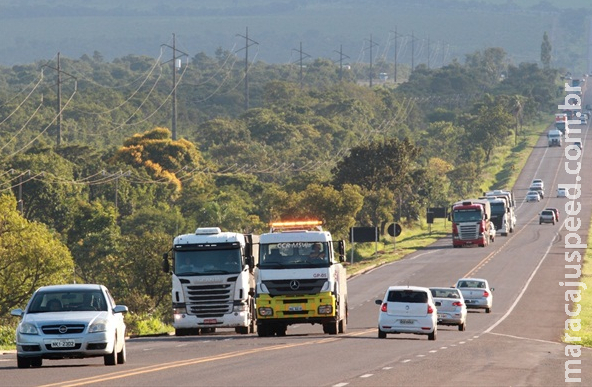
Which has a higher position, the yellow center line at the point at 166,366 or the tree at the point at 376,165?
the tree at the point at 376,165

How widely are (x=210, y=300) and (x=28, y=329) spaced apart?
1661 cm

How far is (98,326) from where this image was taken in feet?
91.4

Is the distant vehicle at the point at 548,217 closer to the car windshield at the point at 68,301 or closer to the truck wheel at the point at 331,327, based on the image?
the truck wheel at the point at 331,327

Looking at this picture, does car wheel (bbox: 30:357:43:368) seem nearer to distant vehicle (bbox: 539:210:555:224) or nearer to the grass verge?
the grass verge

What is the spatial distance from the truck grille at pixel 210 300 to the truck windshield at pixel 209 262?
478 mm

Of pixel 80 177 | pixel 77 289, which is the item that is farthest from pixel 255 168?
pixel 77 289

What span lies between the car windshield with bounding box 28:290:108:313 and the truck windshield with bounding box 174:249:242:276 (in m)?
14.4

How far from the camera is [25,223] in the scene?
7662 centimetres

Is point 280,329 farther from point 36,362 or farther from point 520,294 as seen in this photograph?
point 520,294

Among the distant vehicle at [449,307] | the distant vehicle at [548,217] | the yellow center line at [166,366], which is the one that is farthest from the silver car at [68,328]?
the distant vehicle at [548,217]

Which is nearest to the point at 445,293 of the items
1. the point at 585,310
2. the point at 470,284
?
the point at 470,284

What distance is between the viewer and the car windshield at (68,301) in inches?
1134

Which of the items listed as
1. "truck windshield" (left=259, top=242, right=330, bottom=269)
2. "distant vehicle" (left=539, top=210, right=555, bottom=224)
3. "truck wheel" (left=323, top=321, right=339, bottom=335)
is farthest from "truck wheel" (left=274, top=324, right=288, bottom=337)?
"distant vehicle" (left=539, top=210, right=555, bottom=224)

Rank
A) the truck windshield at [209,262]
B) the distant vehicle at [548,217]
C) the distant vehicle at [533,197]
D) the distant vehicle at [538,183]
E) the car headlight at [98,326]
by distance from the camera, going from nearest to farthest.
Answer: the car headlight at [98,326] < the truck windshield at [209,262] < the distant vehicle at [548,217] < the distant vehicle at [533,197] < the distant vehicle at [538,183]
